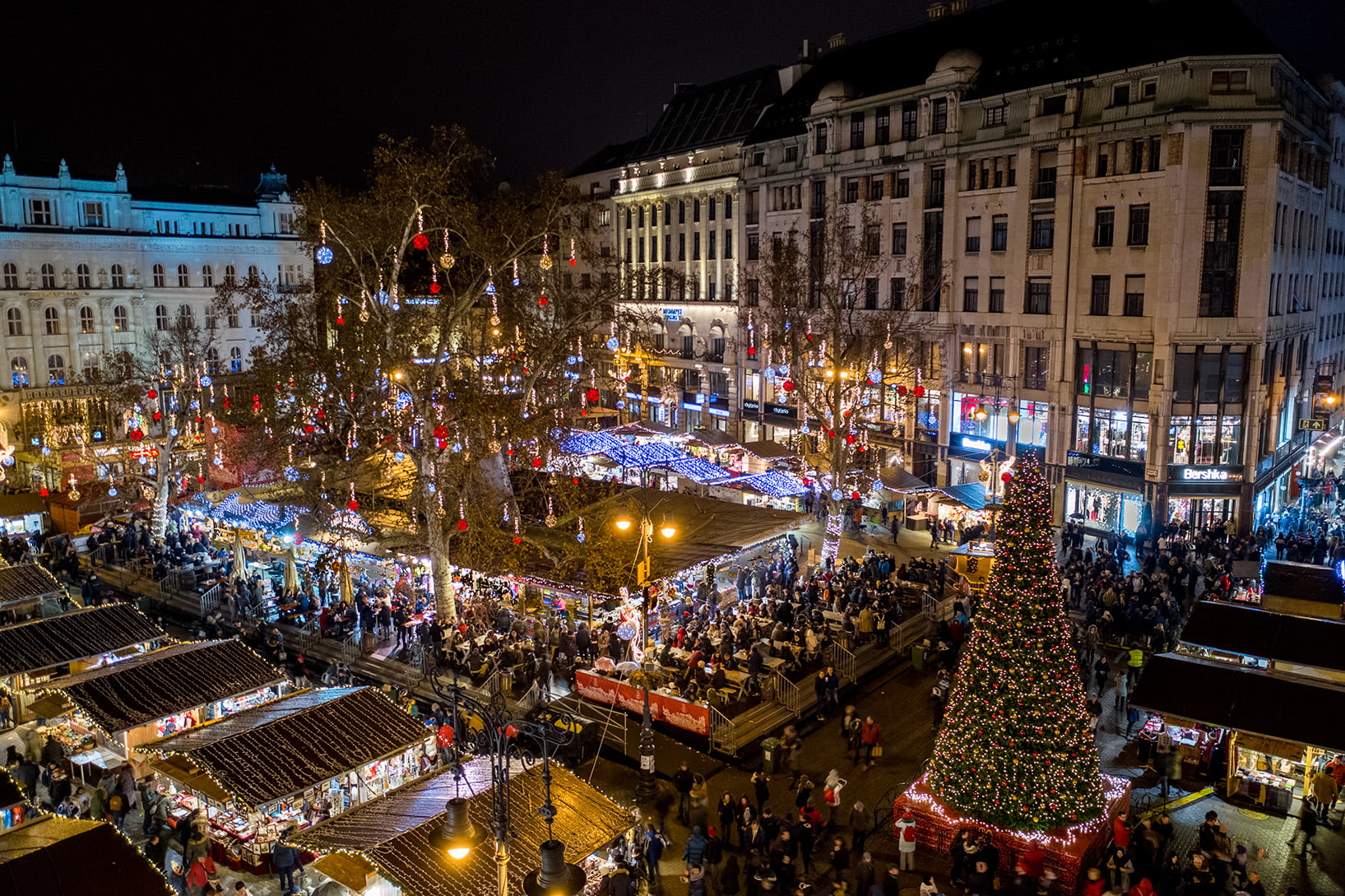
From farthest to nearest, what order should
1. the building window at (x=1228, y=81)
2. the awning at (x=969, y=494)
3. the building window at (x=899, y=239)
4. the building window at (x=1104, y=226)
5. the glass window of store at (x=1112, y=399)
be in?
Answer: the building window at (x=899, y=239), the building window at (x=1104, y=226), the glass window of store at (x=1112, y=399), the awning at (x=969, y=494), the building window at (x=1228, y=81)

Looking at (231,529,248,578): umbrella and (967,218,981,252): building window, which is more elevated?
(967,218,981,252): building window

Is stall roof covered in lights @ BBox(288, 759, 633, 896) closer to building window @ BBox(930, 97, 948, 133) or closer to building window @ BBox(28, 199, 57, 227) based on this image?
building window @ BBox(930, 97, 948, 133)

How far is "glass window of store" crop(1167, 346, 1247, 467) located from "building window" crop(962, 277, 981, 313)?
26.5 ft

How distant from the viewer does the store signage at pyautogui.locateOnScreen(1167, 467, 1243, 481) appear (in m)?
31.8

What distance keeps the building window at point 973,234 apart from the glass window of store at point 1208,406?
29.2ft

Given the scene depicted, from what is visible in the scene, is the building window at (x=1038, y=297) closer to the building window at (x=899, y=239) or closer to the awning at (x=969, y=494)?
the building window at (x=899, y=239)

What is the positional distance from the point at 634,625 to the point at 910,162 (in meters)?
25.1


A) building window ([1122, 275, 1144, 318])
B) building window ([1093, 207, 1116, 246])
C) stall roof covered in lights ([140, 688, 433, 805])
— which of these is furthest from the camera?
building window ([1093, 207, 1116, 246])

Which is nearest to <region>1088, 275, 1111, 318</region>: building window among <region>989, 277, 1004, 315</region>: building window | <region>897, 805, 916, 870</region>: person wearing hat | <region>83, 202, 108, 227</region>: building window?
<region>989, 277, 1004, 315</region>: building window

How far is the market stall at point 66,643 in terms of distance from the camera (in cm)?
1756

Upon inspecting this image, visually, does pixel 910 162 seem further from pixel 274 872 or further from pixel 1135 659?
pixel 274 872

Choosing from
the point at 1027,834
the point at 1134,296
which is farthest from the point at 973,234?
the point at 1027,834

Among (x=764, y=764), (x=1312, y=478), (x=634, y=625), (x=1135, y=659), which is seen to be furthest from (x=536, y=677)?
(x=1312, y=478)

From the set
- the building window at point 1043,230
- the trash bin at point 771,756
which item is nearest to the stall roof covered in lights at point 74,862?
the trash bin at point 771,756
